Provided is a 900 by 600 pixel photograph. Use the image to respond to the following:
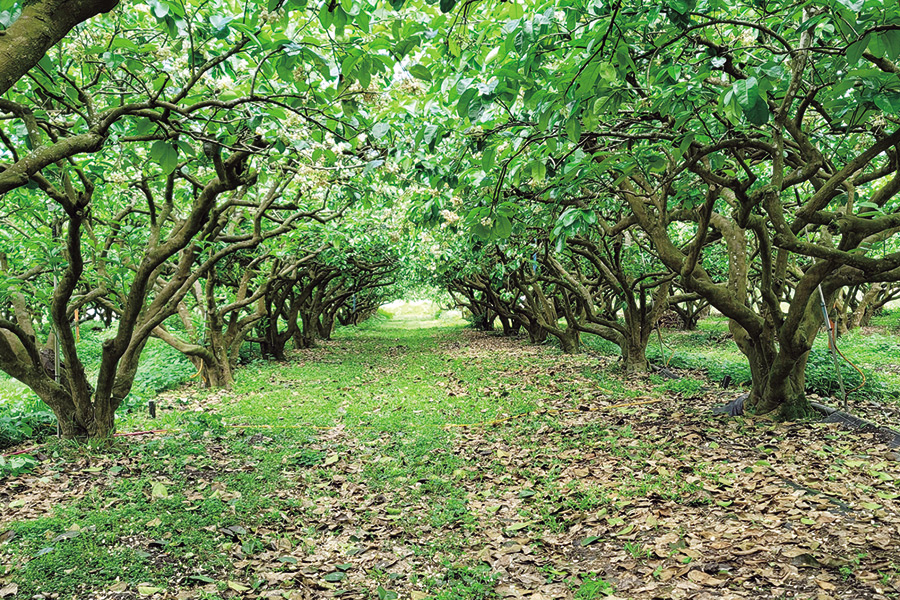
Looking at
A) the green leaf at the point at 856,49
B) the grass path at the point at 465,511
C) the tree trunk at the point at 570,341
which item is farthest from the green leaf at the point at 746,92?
the tree trunk at the point at 570,341

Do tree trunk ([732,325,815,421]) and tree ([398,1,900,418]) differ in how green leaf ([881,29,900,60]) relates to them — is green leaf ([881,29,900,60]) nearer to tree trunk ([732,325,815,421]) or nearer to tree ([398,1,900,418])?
tree ([398,1,900,418])

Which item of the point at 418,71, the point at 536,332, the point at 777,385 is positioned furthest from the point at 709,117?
the point at 536,332

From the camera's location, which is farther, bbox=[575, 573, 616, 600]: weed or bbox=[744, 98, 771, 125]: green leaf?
bbox=[575, 573, 616, 600]: weed

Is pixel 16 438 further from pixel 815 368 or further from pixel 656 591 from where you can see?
pixel 815 368

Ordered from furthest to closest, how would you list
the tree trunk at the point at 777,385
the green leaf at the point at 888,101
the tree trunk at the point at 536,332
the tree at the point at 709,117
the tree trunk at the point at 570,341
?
the tree trunk at the point at 536,332, the tree trunk at the point at 570,341, the tree trunk at the point at 777,385, the green leaf at the point at 888,101, the tree at the point at 709,117

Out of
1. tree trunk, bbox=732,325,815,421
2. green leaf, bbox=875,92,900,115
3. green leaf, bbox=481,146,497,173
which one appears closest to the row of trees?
green leaf, bbox=481,146,497,173

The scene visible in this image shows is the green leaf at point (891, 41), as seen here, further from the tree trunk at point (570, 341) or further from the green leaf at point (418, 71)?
the tree trunk at point (570, 341)

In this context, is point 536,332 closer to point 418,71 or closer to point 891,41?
point 418,71

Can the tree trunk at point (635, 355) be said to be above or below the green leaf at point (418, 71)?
below

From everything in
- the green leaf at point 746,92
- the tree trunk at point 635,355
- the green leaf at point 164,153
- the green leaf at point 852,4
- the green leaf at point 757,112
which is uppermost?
the green leaf at point 852,4

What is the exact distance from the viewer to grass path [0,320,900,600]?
3.36 m

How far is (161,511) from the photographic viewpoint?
4.45 meters

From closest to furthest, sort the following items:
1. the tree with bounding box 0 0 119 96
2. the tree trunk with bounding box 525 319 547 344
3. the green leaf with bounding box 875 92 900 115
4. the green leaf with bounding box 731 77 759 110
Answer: the tree with bounding box 0 0 119 96 < the green leaf with bounding box 731 77 759 110 < the green leaf with bounding box 875 92 900 115 < the tree trunk with bounding box 525 319 547 344

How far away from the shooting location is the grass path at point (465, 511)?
336 centimetres
